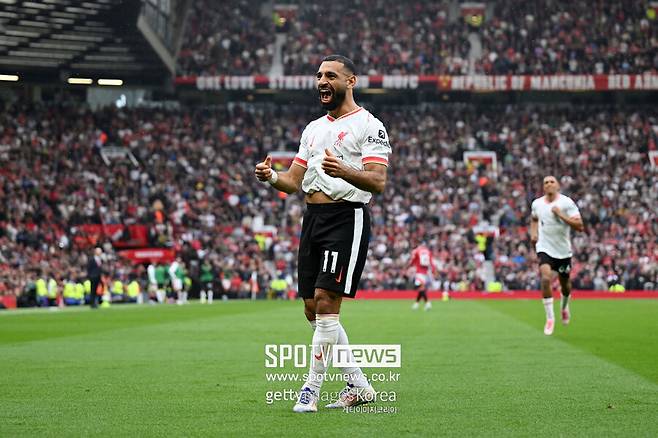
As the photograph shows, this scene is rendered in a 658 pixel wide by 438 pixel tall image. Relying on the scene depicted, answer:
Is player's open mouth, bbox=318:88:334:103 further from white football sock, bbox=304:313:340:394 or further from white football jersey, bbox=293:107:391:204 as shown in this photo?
white football sock, bbox=304:313:340:394

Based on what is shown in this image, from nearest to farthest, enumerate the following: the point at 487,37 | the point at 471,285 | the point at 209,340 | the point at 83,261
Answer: the point at 209,340 < the point at 83,261 < the point at 471,285 < the point at 487,37

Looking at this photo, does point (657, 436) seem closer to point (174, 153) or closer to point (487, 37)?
point (174, 153)

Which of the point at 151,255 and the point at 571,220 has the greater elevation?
the point at 571,220

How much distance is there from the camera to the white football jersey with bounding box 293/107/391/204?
8.70 meters

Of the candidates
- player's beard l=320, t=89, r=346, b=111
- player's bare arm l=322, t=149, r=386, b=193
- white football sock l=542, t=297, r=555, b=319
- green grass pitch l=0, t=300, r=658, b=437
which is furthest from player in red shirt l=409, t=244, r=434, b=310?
player's bare arm l=322, t=149, r=386, b=193

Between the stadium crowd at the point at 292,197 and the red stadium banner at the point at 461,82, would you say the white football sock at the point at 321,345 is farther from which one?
the red stadium banner at the point at 461,82

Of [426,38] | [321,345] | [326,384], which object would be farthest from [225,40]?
[321,345]

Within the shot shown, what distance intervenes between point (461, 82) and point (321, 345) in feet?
161

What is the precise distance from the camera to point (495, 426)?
767 cm

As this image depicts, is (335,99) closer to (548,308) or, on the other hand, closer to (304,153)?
(304,153)

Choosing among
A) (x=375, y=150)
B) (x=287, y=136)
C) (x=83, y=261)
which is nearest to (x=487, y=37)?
(x=287, y=136)

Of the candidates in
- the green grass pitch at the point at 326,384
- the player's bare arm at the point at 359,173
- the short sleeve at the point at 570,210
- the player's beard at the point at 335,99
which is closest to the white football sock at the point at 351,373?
the green grass pitch at the point at 326,384

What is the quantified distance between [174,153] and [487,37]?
Result: 1832 cm

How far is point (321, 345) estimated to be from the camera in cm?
859
